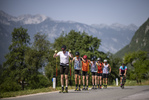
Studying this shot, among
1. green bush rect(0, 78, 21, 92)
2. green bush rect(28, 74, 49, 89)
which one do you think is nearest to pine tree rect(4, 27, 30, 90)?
green bush rect(28, 74, 49, 89)

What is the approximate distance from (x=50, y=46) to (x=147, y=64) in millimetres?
37279

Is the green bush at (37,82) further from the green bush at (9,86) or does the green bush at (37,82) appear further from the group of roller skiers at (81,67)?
the group of roller skiers at (81,67)

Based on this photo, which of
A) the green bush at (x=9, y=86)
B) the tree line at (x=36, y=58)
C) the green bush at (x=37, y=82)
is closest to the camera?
the green bush at (x=9, y=86)

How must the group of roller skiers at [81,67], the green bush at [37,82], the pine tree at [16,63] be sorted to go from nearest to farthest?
the group of roller skiers at [81,67], the pine tree at [16,63], the green bush at [37,82]

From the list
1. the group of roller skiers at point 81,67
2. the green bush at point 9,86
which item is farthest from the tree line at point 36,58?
the group of roller skiers at point 81,67

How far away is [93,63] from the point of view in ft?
50.2

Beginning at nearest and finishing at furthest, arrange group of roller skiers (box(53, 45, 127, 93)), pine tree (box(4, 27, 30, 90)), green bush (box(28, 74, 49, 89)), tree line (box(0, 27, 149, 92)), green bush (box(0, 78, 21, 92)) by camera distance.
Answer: group of roller skiers (box(53, 45, 127, 93)), green bush (box(0, 78, 21, 92)), tree line (box(0, 27, 149, 92)), pine tree (box(4, 27, 30, 90)), green bush (box(28, 74, 49, 89))

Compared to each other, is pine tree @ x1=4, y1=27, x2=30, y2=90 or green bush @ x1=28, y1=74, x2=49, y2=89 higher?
pine tree @ x1=4, y1=27, x2=30, y2=90

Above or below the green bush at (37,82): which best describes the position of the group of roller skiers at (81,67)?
above

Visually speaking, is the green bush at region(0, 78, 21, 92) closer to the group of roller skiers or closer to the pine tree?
the pine tree

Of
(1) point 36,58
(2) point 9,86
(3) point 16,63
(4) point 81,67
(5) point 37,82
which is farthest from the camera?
(3) point 16,63

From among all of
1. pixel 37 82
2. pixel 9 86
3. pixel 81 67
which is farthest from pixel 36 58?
pixel 81 67

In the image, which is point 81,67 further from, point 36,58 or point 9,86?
point 36,58

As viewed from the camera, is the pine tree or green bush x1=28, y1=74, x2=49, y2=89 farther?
green bush x1=28, y1=74, x2=49, y2=89
